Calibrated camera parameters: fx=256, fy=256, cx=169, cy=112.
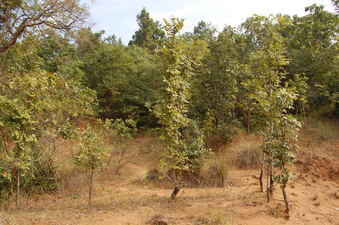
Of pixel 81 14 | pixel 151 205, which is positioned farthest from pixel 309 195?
pixel 81 14

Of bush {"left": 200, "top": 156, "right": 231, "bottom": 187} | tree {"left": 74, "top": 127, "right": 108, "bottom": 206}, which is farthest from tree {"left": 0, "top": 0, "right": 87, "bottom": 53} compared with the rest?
bush {"left": 200, "top": 156, "right": 231, "bottom": 187}

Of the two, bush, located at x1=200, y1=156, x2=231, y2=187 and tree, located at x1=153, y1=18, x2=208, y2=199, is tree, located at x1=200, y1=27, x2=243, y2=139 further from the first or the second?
tree, located at x1=153, y1=18, x2=208, y2=199

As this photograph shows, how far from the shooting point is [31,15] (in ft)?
24.2

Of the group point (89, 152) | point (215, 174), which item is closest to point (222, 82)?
point (215, 174)

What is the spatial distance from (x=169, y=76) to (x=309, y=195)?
4157 millimetres

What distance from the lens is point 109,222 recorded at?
4.29m

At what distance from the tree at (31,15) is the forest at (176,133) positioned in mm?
30

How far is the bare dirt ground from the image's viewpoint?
4371mm

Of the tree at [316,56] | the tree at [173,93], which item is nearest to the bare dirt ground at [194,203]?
the tree at [173,93]

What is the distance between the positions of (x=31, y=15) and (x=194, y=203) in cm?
680

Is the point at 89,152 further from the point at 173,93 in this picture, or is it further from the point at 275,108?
the point at 275,108

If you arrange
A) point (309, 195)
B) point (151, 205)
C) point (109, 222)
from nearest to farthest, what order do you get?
point (109, 222), point (151, 205), point (309, 195)

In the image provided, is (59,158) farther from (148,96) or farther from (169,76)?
(148,96)

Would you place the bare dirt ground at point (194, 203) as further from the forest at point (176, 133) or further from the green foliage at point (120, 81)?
the green foliage at point (120, 81)
